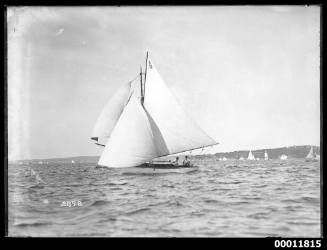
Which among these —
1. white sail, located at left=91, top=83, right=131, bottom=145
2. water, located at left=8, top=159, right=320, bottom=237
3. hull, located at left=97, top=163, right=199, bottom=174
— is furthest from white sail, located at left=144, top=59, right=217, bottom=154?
water, located at left=8, top=159, right=320, bottom=237

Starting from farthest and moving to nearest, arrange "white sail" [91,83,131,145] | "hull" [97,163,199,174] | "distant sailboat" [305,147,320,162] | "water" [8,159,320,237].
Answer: "hull" [97,163,199,174]
"white sail" [91,83,131,145]
"distant sailboat" [305,147,320,162]
"water" [8,159,320,237]

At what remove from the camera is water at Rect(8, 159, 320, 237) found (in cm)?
1491

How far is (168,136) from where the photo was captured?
2762cm

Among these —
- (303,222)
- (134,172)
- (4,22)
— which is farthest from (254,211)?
(134,172)

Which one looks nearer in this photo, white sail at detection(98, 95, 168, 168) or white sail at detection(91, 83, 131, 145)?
white sail at detection(91, 83, 131, 145)

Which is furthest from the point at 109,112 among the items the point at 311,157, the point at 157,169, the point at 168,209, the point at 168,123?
the point at 311,157

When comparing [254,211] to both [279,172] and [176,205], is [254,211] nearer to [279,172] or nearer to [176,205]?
[176,205]

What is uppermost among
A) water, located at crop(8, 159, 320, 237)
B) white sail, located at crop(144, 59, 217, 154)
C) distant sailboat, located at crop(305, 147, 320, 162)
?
white sail, located at crop(144, 59, 217, 154)

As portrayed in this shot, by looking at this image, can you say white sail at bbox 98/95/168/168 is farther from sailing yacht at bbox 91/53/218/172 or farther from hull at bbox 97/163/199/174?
hull at bbox 97/163/199/174

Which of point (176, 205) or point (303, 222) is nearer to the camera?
point (303, 222)

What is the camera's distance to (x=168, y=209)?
52.7 ft

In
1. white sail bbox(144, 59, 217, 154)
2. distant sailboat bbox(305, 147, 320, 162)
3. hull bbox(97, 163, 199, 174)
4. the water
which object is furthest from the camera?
hull bbox(97, 163, 199, 174)
